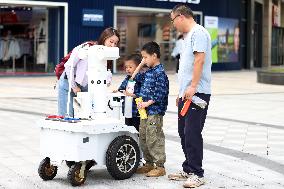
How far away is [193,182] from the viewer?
6.21m

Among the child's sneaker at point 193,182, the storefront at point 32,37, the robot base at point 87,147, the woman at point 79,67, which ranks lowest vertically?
the child's sneaker at point 193,182

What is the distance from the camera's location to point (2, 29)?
26750 millimetres

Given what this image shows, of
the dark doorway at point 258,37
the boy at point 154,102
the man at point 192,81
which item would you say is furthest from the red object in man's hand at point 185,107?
the dark doorway at point 258,37

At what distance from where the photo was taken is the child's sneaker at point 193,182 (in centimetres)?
618

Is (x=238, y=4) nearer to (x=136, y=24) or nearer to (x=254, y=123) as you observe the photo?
(x=136, y=24)

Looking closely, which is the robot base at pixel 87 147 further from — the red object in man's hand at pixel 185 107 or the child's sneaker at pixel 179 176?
the red object in man's hand at pixel 185 107

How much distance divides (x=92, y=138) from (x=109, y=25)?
914 inches

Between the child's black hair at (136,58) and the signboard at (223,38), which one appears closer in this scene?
the child's black hair at (136,58)

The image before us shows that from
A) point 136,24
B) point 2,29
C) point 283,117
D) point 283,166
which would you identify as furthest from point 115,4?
point 283,166

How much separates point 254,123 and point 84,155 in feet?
20.8

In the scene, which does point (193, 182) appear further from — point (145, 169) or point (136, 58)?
point (136, 58)

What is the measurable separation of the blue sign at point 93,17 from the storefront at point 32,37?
3.16 ft

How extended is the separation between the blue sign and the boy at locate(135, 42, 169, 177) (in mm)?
21348

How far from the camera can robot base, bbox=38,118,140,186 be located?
617 cm
